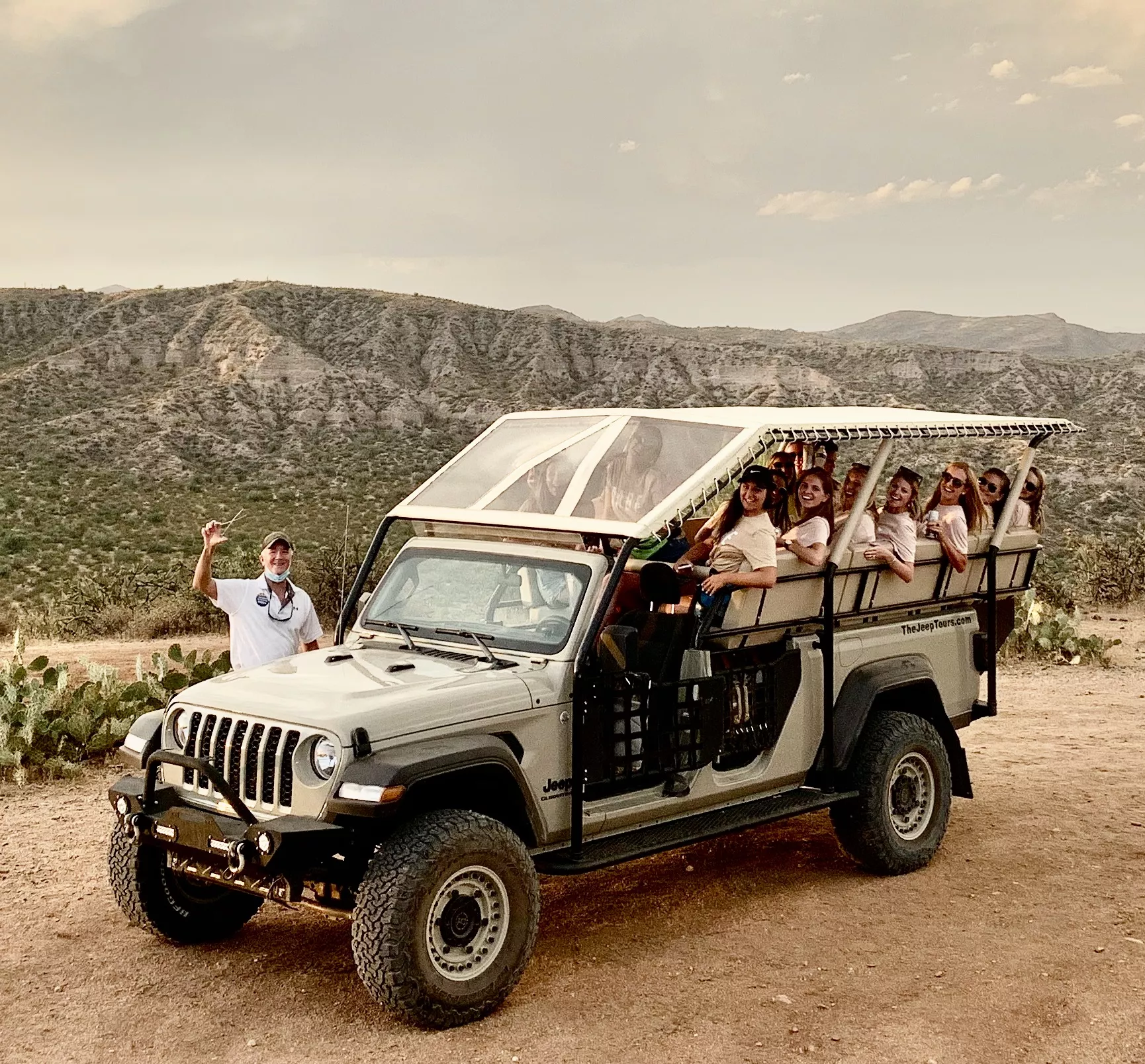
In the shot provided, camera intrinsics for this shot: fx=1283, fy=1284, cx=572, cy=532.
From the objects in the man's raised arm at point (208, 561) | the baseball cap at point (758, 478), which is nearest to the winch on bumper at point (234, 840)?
the man's raised arm at point (208, 561)

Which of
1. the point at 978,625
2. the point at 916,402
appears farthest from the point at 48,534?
the point at 916,402

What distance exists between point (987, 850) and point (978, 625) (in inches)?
54.2

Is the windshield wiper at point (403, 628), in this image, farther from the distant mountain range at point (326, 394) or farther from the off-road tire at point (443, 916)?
the distant mountain range at point (326, 394)

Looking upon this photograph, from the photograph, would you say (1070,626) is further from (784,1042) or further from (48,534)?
(48,534)

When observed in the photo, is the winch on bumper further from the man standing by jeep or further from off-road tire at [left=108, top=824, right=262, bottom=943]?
the man standing by jeep

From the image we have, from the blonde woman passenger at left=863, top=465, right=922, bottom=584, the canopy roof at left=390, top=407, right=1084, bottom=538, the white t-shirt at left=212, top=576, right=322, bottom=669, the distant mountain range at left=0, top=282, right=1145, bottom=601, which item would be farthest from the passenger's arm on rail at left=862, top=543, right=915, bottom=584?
the distant mountain range at left=0, top=282, right=1145, bottom=601

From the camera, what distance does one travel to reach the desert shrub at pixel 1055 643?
568 inches

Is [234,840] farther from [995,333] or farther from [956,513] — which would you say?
[995,333]

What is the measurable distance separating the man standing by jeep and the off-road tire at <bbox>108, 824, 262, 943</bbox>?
4.58 feet

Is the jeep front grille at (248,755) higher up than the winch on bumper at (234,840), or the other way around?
the jeep front grille at (248,755)

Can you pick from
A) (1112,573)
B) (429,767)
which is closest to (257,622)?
(429,767)

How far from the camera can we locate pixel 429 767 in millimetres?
5047

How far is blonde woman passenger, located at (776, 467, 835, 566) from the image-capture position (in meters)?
6.73

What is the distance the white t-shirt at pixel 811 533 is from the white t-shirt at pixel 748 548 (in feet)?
1.38
